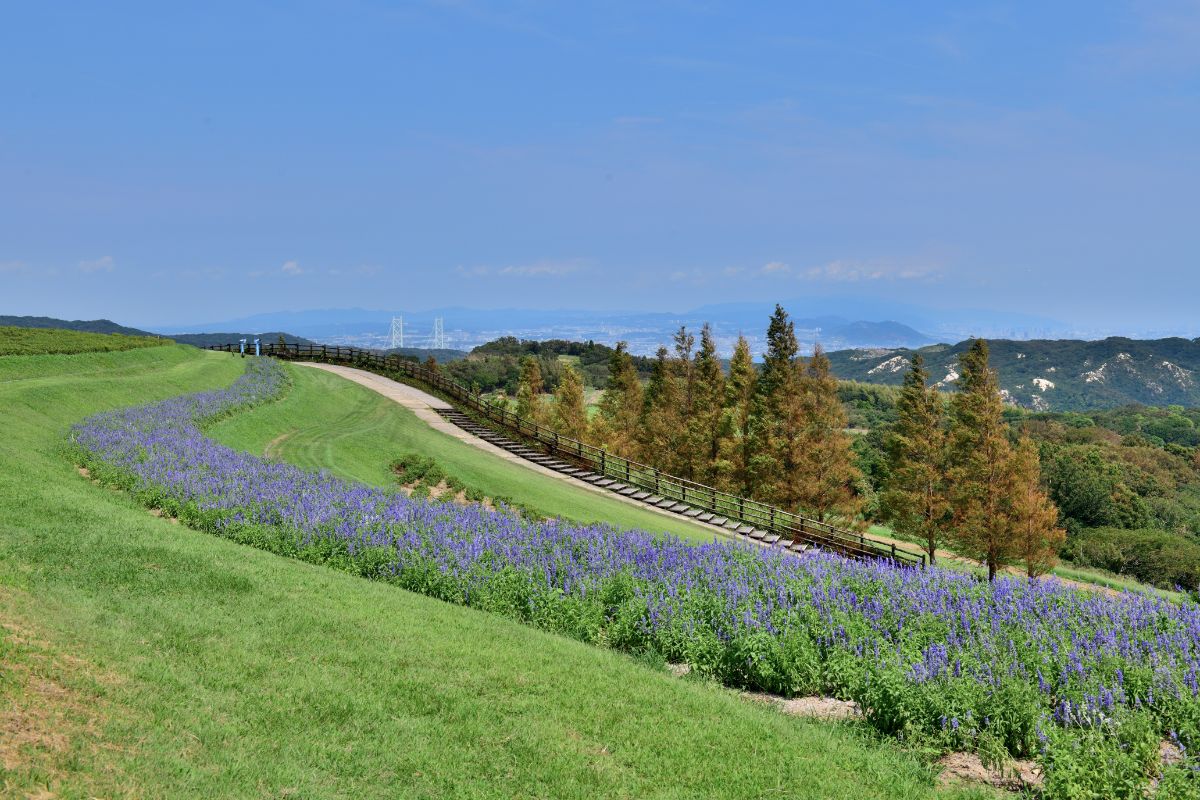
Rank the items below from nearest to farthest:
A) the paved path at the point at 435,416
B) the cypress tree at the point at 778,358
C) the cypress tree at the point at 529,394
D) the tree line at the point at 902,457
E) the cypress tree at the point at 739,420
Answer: the paved path at the point at 435,416 < the tree line at the point at 902,457 < the cypress tree at the point at 778,358 < the cypress tree at the point at 739,420 < the cypress tree at the point at 529,394

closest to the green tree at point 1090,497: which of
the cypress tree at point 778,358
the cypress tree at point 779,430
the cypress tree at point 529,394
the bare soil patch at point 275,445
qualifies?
the cypress tree at point 778,358

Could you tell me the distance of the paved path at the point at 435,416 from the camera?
114ft

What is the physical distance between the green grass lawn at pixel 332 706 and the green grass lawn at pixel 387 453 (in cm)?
1567

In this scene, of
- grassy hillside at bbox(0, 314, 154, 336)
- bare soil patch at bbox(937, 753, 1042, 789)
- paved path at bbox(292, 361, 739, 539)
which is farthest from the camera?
grassy hillside at bbox(0, 314, 154, 336)

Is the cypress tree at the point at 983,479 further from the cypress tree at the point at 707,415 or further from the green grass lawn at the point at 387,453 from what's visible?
the green grass lawn at the point at 387,453

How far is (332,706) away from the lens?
7.66 m

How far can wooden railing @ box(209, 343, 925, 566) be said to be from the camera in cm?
3284

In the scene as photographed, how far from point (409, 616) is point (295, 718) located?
3493 millimetres

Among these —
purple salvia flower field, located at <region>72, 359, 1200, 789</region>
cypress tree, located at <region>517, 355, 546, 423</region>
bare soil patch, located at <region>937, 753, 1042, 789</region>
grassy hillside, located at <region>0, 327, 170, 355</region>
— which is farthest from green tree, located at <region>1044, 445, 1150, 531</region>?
grassy hillside, located at <region>0, 327, 170, 355</region>

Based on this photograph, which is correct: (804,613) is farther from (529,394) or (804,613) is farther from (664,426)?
(529,394)

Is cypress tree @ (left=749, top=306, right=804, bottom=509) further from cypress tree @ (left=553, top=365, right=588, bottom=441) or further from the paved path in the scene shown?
cypress tree @ (left=553, top=365, right=588, bottom=441)

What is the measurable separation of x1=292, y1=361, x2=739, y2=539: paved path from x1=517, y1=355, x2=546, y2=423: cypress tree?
12.0 metres

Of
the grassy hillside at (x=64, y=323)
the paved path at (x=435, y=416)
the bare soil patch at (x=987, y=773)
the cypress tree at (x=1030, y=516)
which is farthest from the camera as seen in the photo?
the grassy hillside at (x=64, y=323)

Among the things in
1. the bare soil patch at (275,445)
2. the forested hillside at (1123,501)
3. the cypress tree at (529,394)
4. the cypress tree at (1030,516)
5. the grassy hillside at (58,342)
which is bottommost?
the forested hillside at (1123,501)
